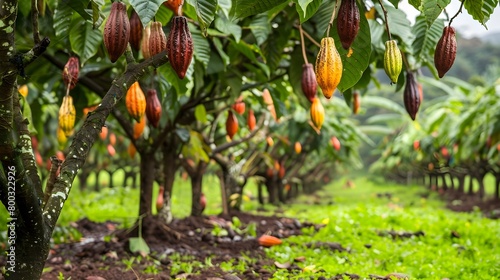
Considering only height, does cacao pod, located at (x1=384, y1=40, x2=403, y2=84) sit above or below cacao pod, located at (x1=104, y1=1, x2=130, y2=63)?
below

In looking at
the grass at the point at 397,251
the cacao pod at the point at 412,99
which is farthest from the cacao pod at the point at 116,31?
the grass at the point at 397,251

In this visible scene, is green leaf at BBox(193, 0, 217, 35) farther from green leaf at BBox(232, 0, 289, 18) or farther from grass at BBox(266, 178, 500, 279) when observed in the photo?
grass at BBox(266, 178, 500, 279)

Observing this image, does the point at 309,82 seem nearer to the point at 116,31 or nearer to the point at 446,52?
the point at 446,52

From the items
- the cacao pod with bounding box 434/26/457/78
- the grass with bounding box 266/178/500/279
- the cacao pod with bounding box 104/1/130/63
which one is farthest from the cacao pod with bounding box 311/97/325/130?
the cacao pod with bounding box 104/1/130/63

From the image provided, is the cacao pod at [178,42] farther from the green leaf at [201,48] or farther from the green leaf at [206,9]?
the green leaf at [201,48]

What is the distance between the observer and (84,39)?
6.82 ft

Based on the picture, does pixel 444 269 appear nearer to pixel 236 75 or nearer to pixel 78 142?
pixel 236 75

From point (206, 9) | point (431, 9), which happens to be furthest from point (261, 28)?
point (431, 9)

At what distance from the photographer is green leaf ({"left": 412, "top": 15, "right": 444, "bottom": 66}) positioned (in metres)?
2.05

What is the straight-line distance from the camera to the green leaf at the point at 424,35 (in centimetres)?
205

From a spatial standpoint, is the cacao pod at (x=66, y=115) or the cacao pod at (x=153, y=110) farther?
the cacao pod at (x=153, y=110)

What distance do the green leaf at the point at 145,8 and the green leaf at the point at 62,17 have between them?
34.3 inches

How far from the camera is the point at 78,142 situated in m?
1.64

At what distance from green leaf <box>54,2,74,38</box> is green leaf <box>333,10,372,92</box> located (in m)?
1.07
